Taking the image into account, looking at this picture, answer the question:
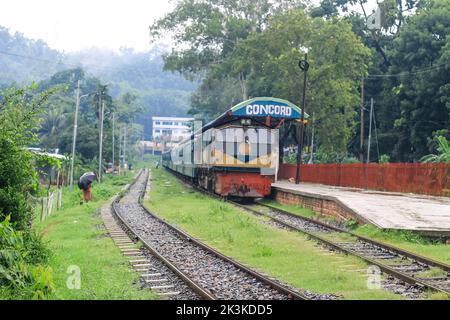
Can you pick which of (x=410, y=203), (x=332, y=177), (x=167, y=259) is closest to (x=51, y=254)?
(x=167, y=259)

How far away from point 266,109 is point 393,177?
19.4 ft

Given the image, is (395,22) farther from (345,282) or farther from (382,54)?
(345,282)

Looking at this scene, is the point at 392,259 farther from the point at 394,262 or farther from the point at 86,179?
the point at 86,179

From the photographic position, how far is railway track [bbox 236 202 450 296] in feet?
28.7

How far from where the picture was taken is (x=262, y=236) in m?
14.0

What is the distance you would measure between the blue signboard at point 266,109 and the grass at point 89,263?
27.1ft

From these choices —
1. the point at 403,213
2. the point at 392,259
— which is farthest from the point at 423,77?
the point at 392,259

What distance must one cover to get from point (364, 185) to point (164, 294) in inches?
792

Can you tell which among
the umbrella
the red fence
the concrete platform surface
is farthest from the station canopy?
the concrete platform surface

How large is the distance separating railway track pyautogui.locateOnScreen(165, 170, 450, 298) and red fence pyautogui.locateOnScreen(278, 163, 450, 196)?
755 cm

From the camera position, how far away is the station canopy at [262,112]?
24.2 m

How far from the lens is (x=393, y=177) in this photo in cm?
2434

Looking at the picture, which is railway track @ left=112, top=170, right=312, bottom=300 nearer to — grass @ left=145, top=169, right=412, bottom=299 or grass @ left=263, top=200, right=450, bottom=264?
grass @ left=145, top=169, right=412, bottom=299

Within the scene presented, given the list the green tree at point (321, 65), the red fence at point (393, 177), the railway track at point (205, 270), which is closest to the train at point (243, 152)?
the red fence at point (393, 177)
